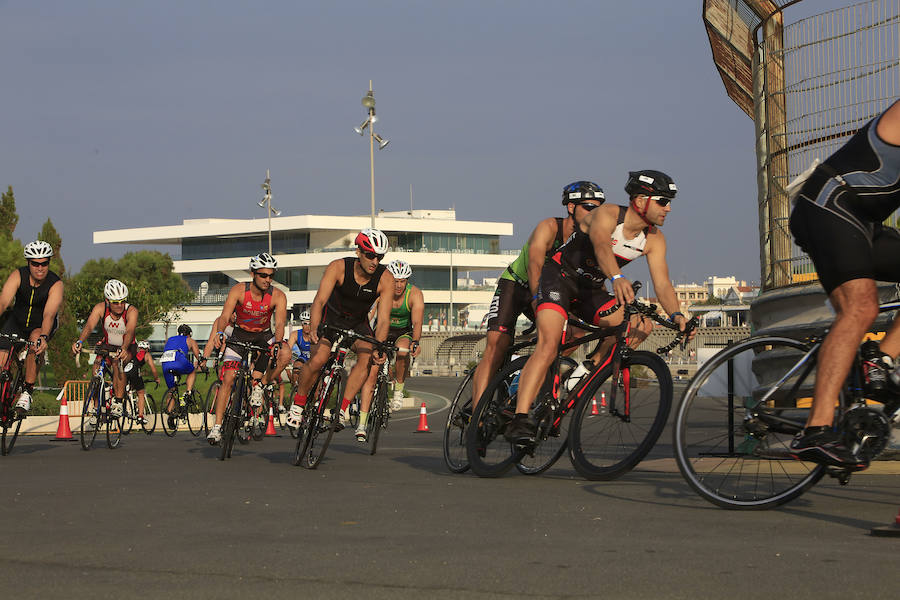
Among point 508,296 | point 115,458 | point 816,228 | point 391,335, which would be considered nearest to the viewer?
point 816,228

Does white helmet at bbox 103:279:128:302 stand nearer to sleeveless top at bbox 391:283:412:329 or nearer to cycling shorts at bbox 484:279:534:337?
sleeveless top at bbox 391:283:412:329

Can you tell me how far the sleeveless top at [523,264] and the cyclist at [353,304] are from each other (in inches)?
59.3

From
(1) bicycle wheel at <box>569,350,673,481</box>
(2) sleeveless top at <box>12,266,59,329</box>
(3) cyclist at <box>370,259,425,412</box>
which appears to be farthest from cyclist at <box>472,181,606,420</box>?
(2) sleeveless top at <box>12,266,59,329</box>

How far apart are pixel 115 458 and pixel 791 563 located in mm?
8589

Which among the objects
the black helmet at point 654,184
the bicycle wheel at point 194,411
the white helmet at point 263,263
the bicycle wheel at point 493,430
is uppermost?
Result: the black helmet at point 654,184

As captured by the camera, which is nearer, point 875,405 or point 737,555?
point 737,555

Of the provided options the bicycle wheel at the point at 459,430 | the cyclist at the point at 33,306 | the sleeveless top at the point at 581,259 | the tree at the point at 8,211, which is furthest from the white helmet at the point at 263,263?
the tree at the point at 8,211

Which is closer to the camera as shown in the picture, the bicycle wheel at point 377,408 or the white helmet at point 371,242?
the white helmet at point 371,242

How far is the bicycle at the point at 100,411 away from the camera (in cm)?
1377

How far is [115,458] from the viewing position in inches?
465

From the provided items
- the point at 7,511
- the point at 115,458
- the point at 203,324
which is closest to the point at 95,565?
the point at 7,511

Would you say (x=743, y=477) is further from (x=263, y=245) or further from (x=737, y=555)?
(x=263, y=245)

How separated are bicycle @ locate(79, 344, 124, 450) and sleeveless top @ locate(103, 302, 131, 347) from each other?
19cm

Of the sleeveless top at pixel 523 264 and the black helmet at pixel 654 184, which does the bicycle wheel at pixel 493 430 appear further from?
the black helmet at pixel 654 184
